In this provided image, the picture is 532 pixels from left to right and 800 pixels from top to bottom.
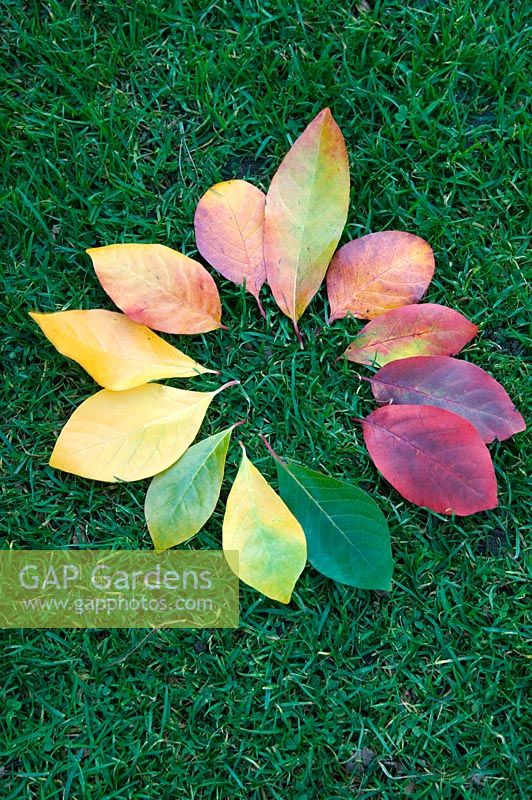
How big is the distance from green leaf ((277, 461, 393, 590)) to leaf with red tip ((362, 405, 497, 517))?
8 cm

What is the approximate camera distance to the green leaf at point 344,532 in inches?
50.4

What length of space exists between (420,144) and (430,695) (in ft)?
3.35

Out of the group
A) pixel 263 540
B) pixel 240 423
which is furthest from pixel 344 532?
pixel 240 423

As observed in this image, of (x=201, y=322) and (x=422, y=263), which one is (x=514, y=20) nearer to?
(x=422, y=263)

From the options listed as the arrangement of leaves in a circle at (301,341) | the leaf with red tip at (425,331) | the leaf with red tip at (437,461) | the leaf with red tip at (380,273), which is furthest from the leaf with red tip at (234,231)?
the leaf with red tip at (437,461)

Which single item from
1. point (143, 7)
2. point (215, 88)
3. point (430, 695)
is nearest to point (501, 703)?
point (430, 695)

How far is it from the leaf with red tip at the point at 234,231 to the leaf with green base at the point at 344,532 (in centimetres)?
40

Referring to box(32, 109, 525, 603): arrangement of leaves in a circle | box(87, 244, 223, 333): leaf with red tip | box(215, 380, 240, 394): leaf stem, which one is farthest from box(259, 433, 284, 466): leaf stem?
box(87, 244, 223, 333): leaf with red tip

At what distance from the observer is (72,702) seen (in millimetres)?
1303

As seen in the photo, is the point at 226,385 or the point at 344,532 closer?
the point at 344,532

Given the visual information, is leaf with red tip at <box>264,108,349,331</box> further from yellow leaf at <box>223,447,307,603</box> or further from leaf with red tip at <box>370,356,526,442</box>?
yellow leaf at <box>223,447,307,603</box>

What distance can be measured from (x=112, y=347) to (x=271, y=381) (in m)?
0.30

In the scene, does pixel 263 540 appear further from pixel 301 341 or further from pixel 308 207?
pixel 308 207

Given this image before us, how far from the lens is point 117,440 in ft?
4.29
